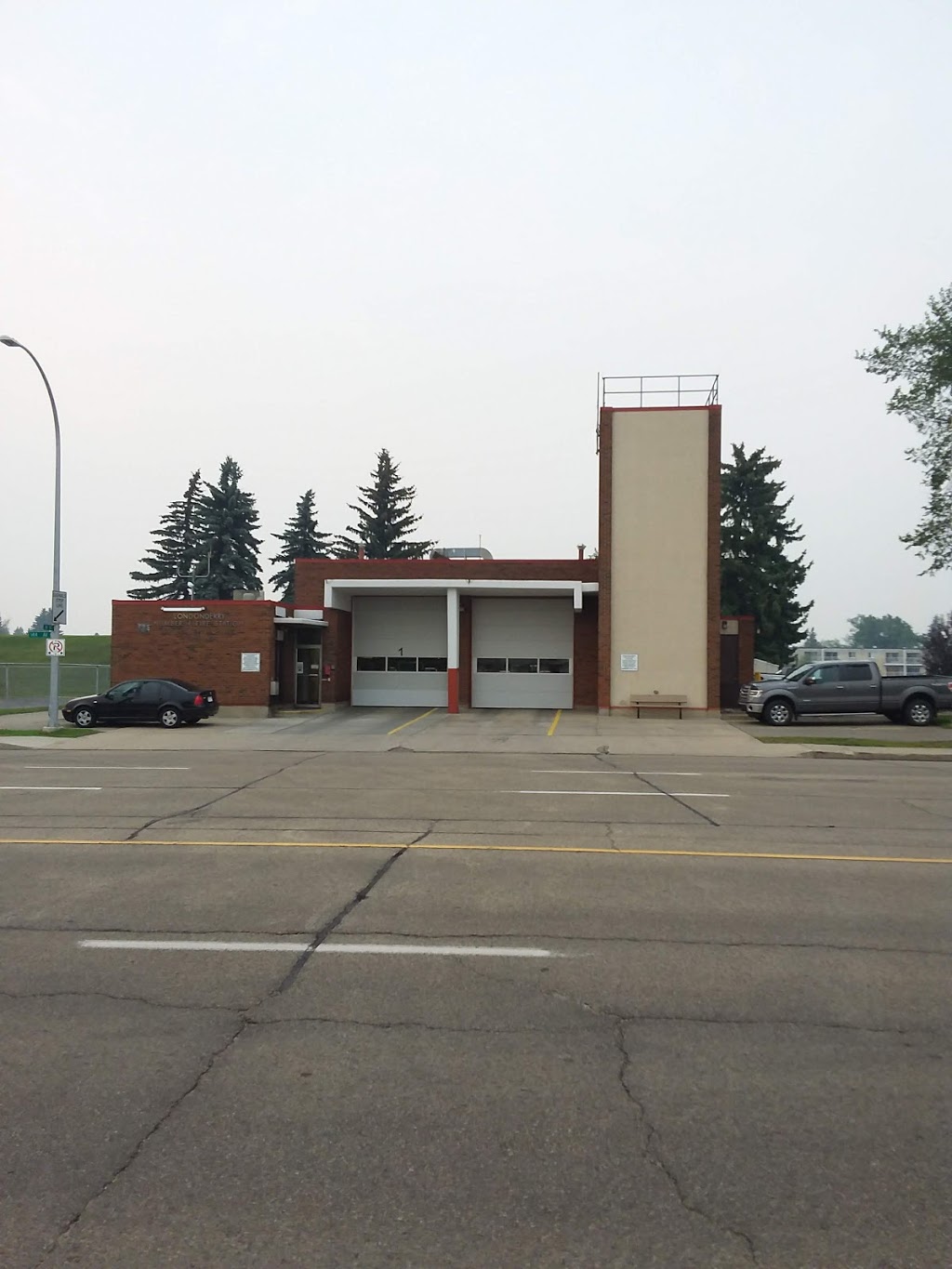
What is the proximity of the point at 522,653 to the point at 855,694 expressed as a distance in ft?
39.8

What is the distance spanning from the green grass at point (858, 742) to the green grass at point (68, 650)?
152 ft

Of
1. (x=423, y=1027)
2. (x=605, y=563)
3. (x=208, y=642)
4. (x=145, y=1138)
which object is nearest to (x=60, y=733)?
(x=208, y=642)

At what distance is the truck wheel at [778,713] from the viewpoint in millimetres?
27656

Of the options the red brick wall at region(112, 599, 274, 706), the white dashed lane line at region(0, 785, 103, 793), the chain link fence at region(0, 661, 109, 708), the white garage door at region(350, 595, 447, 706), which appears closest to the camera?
the white dashed lane line at region(0, 785, 103, 793)

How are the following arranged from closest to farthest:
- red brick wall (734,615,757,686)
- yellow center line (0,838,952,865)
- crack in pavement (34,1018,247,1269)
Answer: crack in pavement (34,1018,247,1269), yellow center line (0,838,952,865), red brick wall (734,615,757,686)

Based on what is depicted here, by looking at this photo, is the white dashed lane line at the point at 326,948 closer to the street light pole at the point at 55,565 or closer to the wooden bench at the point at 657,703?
the street light pole at the point at 55,565

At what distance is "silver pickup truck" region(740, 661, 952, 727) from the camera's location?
27.1 meters

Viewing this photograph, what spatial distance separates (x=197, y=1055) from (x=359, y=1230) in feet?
5.34

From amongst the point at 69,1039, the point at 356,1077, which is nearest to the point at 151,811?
the point at 69,1039

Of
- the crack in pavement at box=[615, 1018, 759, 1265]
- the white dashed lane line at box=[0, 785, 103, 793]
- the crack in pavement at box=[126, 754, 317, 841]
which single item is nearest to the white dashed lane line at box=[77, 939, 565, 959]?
the crack in pavement at box=[615, 1018, 759, 1265]

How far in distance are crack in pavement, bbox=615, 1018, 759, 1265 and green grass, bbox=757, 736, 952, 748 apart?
18.6 metres

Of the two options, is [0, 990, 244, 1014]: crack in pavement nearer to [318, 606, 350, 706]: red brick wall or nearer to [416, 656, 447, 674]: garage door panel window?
[318, 606, 350, 706]: red brick wall

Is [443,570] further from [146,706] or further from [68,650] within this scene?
[68,650]

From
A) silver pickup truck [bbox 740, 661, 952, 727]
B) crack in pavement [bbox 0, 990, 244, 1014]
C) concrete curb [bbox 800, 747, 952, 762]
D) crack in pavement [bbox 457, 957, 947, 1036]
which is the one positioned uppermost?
silver pickup truck [bbox 740, 661, 952, 727]
